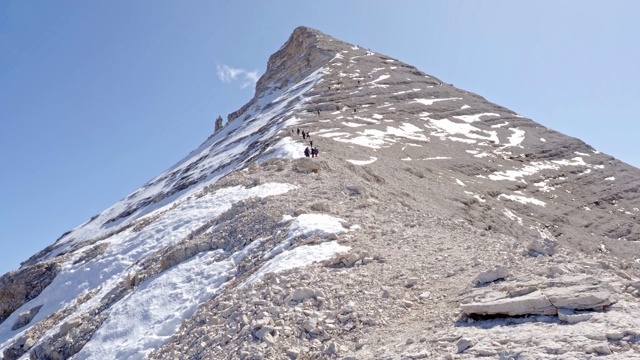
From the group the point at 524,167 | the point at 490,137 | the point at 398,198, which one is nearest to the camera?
the point at 398,198

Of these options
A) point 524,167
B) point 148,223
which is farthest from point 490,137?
point 148,223

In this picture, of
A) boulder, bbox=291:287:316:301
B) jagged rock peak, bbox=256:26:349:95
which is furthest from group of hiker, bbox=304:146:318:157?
jagged rock peak, bbox=256:26:349:95

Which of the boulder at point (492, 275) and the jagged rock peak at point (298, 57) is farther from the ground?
the jagged rock peak at point (298, 57)

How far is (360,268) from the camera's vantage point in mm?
12531

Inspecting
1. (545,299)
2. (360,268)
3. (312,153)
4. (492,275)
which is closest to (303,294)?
(360,268)

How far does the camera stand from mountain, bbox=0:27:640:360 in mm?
8430

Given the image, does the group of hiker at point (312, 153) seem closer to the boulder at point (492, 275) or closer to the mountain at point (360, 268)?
the mountain at point (360, 268)

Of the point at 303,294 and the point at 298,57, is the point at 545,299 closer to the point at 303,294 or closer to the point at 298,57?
the point at 303,294

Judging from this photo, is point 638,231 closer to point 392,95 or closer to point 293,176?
point 293,176

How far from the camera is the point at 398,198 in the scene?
23406 mm

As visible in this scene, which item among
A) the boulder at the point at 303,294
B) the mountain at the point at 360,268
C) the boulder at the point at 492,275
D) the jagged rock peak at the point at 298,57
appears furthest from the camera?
the jagged rock peak at the point at 298,57

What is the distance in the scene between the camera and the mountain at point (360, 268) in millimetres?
8430

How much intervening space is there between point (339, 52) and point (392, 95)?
28.5 meters

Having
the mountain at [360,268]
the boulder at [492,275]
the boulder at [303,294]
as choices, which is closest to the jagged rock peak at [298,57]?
the mountain at [360,268]
